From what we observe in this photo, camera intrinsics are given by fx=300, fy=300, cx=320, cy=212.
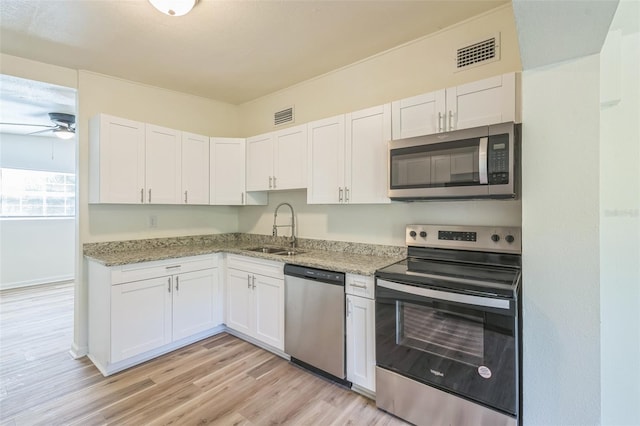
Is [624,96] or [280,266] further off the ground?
[624,96]

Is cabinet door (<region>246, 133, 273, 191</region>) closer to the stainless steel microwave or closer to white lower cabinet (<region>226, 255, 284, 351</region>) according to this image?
white lower cabinet (<region>226, 255, 284, 351</region>)

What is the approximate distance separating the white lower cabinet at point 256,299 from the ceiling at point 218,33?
190cm

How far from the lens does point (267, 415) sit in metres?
1.99

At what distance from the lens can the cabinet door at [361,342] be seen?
6.89ft

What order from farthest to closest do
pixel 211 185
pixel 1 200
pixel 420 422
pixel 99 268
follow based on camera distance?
1. pixel 1 200
2. pixel 211 185
3. pixel 99 268
4. pixel 420 422

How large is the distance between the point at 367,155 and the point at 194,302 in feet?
7.20

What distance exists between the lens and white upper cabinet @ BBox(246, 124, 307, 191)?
116 inches

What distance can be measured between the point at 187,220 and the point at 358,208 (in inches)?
84.7

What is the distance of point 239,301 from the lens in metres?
3.05

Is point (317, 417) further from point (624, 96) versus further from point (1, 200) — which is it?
point (1, 200)

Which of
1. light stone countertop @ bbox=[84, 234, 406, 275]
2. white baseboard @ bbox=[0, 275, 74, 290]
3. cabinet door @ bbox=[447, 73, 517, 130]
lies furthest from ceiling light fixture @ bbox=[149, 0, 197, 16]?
white baseboard @ bbox=[0, 275, 74, 290]

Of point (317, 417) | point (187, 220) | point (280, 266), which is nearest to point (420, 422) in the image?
point (317, 417)

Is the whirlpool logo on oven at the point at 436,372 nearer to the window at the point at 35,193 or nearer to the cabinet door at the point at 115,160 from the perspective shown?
the cabinet door at the point at 115,160

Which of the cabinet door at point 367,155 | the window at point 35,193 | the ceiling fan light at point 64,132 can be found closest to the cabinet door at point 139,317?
the cabinet door at point 367,155
